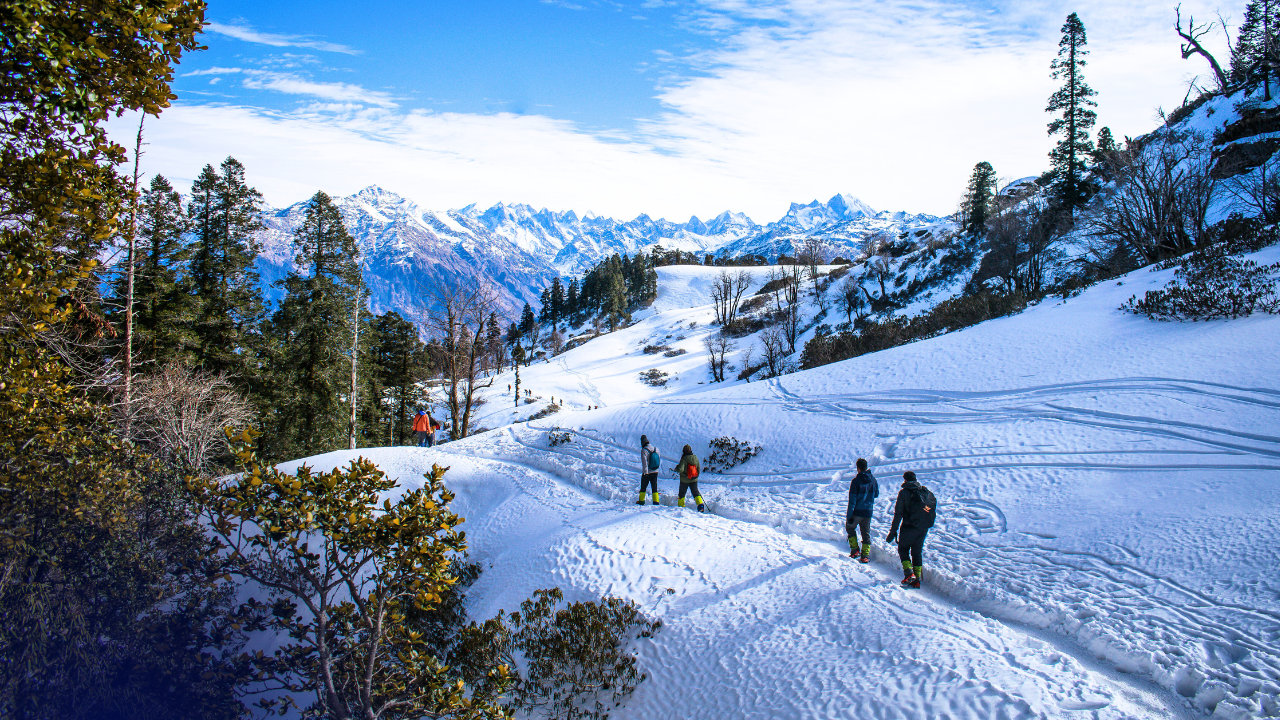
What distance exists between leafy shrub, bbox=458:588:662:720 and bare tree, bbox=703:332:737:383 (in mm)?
32845

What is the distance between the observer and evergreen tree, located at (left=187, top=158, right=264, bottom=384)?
24203 mm

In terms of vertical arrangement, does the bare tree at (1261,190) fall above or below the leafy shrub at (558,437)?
above

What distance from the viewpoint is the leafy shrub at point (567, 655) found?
7.82 metres

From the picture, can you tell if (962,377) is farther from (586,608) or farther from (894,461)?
(586,608)

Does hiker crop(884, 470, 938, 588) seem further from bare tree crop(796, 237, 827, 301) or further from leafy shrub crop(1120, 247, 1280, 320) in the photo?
bare tree crop(796, 237, 827, 301)

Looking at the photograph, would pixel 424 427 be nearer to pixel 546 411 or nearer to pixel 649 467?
pixel 546 411

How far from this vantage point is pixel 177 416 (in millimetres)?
18016

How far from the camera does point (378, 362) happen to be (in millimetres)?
37875

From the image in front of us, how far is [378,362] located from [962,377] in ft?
113

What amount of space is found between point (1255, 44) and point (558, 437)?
58389mm

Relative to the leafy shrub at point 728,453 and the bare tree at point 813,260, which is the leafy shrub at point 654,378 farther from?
the leafy shrub at point 728,453

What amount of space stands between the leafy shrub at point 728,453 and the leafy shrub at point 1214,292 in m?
13.2

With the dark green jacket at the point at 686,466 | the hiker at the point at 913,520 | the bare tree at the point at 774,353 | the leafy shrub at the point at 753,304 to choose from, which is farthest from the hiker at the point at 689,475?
the leafy shrub at the point at 753,304

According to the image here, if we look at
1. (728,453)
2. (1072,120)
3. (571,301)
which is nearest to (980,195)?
(1072,120)
